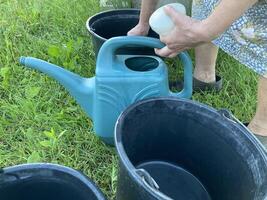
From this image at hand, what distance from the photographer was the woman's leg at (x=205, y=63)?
2002mm

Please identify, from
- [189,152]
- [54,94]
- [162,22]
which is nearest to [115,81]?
[162,22]

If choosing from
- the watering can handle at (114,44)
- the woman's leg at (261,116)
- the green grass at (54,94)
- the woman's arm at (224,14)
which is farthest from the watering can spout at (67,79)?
the woman's leg at (261,116)

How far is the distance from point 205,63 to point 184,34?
2.22 ft

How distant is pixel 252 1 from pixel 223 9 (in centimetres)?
8

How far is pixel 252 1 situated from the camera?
1.29 metres

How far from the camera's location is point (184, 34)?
4.54ft

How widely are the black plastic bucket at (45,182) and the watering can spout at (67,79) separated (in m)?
0.42

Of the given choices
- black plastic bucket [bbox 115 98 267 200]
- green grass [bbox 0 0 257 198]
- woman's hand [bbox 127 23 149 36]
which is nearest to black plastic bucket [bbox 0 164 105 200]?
black plastic bucket [bbox 115 98 267 200]

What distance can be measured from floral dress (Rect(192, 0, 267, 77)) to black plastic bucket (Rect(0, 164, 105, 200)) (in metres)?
0.78

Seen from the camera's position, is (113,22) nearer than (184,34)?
No

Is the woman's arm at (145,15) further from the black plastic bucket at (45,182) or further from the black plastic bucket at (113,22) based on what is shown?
the black plastic bucket at (45,182)

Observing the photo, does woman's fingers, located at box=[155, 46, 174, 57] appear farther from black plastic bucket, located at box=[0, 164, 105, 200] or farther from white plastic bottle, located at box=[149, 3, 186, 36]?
black plastic bucket, located at box=[0, 164, 105, 200]

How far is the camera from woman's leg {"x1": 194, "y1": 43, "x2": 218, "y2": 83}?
2002 millimetres

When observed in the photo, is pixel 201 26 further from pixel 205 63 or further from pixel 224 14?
pixel 205 63
